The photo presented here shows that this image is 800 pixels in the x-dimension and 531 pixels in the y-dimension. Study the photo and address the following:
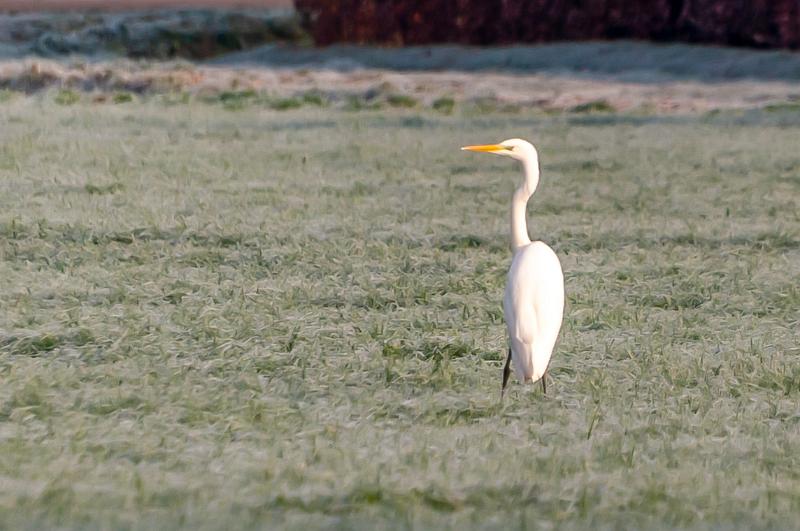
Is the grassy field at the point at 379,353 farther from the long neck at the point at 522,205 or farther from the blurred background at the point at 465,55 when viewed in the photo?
the blurred background at the point at 465,55

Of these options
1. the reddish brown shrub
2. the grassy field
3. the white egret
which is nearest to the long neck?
the white egret

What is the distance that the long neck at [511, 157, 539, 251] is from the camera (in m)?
4.91

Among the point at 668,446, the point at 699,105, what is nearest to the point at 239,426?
the point at 668,446

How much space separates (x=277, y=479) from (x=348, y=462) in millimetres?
242

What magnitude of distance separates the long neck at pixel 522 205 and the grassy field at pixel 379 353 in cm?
48

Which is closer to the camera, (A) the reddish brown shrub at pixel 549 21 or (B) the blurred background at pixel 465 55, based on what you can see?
(B) the blurred background at pixel 465 55

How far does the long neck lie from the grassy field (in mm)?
476

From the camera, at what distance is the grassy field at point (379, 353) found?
3.62 meters

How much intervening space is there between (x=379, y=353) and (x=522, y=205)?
751mm

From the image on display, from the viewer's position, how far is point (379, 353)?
5184mm

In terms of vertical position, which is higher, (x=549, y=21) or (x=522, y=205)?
(x=522, y=205)

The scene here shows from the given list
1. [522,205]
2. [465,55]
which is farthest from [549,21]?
[522,205]

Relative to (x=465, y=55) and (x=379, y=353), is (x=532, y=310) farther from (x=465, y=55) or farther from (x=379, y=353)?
(x=465, y=55)

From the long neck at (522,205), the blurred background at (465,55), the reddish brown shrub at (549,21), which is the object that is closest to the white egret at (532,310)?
the long neck at (522,205)
